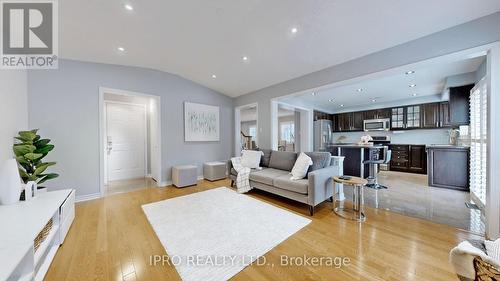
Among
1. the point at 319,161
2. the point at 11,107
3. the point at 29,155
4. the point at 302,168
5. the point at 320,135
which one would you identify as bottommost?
the point at 302,168

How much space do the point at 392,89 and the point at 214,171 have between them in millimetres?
5380

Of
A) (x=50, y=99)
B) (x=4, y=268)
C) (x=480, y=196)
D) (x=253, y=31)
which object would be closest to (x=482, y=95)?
(x=480, y=196)

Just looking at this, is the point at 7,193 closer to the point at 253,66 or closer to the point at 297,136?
the point at 253,66

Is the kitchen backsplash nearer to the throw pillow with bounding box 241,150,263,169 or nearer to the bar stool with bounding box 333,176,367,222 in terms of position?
the bar stool with bounding box 333,176,367,222

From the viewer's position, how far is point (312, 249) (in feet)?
6.01

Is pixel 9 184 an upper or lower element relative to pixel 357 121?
lower

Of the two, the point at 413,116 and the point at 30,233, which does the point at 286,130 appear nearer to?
the point at 413,116

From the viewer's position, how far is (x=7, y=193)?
67.3 inches

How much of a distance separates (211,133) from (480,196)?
5.65 m

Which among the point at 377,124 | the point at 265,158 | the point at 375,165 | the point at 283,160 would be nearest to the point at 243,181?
the point at 265,158

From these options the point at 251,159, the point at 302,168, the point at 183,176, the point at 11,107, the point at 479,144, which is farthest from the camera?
the point at 183,176

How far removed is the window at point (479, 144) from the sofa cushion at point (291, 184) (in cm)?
260

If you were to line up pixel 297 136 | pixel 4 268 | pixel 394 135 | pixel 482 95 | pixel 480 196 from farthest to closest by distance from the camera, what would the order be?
1. pixel 297 136
2. pixel 394 135
3. pixel 480 196
4. pixel 482 95
5. pixel 4 268

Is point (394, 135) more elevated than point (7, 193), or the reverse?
point (394, 135)
